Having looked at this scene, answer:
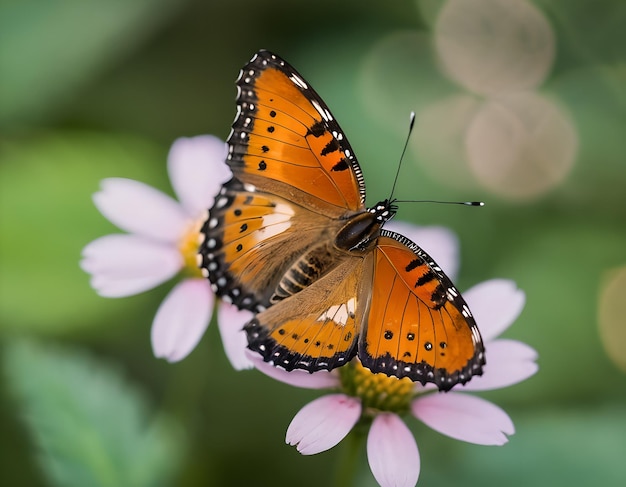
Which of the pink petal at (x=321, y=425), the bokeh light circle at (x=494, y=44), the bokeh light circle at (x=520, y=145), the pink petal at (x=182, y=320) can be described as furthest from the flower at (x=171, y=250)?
the bokeh light circle at (x=494, y=44)

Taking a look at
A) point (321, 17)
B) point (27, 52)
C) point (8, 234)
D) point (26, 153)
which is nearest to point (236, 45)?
point (321, 17)

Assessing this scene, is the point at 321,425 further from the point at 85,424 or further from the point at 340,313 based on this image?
the point at 85,424

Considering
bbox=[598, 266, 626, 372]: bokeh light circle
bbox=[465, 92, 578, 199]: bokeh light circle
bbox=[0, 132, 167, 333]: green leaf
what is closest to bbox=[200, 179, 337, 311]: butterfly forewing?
bbox=[0, 132, 167, 333]: green leaf

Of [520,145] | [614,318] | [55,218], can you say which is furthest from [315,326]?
[520,145]

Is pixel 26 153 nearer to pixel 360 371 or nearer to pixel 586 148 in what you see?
pixel 360 371

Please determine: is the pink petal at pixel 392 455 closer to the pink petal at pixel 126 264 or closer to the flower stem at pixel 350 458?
the flower stem at pixel 350 458

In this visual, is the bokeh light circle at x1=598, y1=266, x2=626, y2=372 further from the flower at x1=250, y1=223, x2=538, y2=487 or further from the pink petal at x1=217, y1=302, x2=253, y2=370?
the pink petal at x1=217, y1=302, x2=253, y2=370
